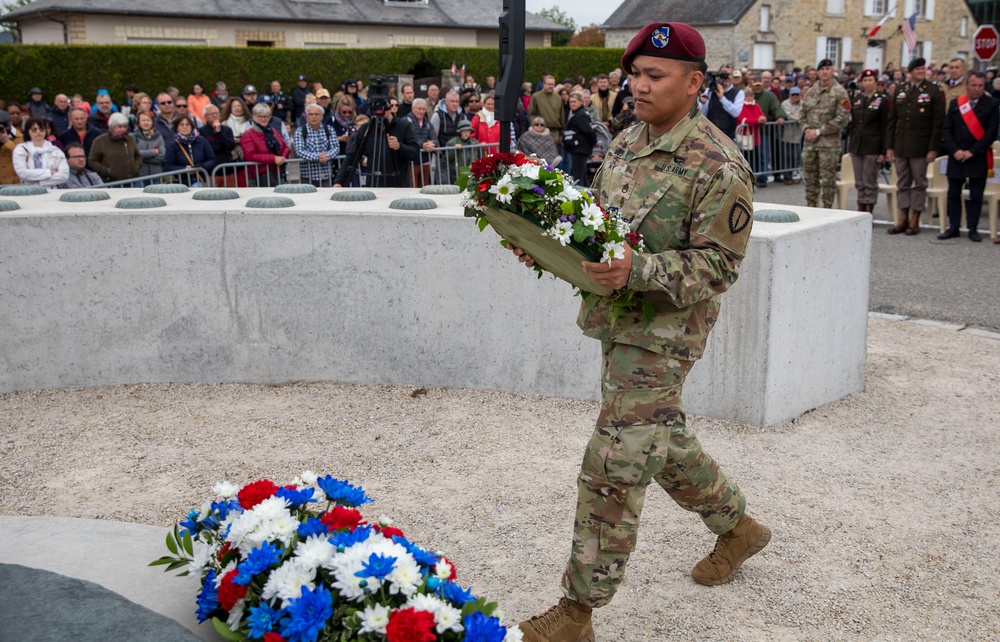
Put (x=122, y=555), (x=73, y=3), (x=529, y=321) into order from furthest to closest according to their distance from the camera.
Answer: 1. (x=73, y=3)
2. (x=529, y=321)
3. (x=122, y=555)

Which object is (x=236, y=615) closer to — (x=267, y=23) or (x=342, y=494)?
(x=342, y=494)

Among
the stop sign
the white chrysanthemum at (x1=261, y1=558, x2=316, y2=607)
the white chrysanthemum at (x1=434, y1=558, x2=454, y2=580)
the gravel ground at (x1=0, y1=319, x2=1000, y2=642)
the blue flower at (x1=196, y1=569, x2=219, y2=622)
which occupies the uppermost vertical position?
the stop sign

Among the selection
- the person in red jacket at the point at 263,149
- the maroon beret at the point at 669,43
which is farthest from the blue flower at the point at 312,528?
the person in red jacket at the point at 263,149

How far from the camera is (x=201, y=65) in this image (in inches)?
1222

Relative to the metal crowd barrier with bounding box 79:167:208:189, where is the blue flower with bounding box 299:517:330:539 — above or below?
below

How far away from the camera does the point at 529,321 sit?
21.6 feet

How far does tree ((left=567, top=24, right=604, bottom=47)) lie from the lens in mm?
71312

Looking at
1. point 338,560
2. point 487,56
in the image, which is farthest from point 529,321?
point 487,56

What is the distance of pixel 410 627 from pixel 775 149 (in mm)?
17687

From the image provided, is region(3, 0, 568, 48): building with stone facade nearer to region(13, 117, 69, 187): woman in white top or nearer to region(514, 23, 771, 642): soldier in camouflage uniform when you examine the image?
region(13, 117, 69, 187): woman in white top

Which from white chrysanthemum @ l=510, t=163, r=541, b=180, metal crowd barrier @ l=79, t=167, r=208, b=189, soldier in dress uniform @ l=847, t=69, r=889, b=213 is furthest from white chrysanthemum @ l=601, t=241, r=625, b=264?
soldier in dress uniform @ l=847, t=69, r=889, b=213

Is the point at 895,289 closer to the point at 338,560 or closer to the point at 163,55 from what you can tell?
the point at 338,560

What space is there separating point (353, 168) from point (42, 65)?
2118cm

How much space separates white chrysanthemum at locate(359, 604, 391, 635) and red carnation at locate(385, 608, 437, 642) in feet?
0.06
